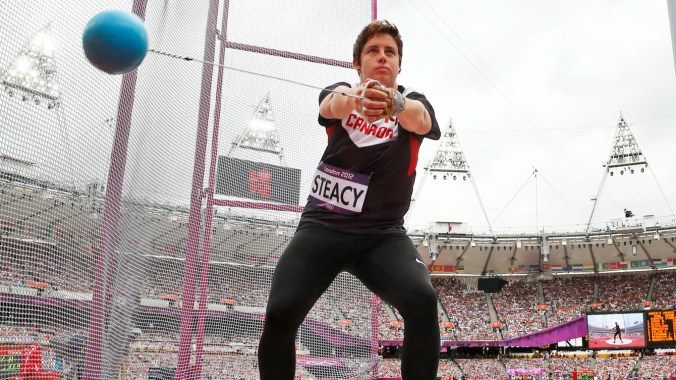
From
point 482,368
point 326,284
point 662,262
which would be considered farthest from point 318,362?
point 662,262

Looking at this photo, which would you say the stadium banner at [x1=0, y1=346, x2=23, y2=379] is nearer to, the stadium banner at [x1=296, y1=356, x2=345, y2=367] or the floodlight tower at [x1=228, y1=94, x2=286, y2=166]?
the stadium banner at [x1=296, y1=356, x2=345, y2=367]

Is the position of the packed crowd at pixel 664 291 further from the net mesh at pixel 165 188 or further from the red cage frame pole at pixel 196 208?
the red cage frame pole at pixel 196 208

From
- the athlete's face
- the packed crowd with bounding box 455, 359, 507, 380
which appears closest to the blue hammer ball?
the athlete's face

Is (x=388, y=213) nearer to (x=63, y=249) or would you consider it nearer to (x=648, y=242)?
(x=63, y=249)

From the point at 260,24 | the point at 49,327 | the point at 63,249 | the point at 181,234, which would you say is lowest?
the point at 49,327

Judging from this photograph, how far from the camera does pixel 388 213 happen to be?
2611 millimetres

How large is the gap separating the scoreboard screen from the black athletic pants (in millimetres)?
27490

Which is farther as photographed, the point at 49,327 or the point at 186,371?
the point at 186,371

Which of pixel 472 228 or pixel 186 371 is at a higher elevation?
pixel 472 228

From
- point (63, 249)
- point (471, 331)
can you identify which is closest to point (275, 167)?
point (63, 249)

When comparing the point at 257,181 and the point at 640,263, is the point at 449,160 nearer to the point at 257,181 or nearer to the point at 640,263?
the point at 640,263

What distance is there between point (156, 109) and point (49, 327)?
1997mm

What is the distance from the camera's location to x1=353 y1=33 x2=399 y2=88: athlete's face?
256 cm

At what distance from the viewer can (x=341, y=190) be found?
8.53ft
